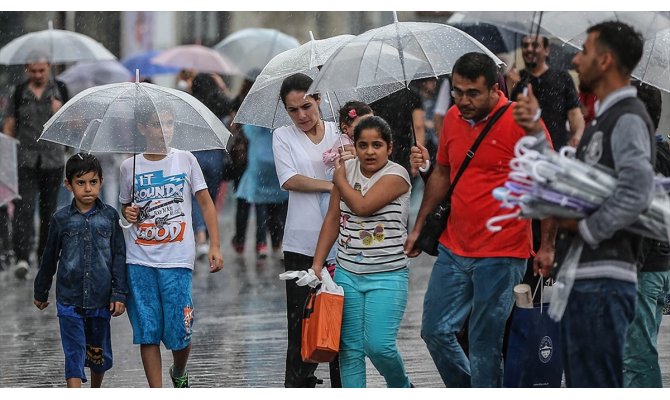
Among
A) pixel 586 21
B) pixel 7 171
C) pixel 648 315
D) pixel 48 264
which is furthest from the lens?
pixel 7 171

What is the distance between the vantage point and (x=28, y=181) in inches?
591

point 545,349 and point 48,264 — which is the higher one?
point 48,264

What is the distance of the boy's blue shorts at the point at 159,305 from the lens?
8312mm

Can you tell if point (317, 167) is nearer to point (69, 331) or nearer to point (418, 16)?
point (69, 331)

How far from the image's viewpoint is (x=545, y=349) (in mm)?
7727

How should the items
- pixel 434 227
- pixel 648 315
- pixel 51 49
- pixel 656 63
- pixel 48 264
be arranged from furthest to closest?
pixel 51 49
pixel 656 63
pixel 48 264
pixel 648 315
pixel 434 227

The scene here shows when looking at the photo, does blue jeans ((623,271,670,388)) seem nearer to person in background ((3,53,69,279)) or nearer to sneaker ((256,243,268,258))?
person in background ((3,53,69,279))

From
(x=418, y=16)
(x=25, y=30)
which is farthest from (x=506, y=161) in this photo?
(x=25, y=30)

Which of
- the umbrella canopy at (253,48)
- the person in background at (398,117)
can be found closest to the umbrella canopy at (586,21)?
the person in background at (398,117)

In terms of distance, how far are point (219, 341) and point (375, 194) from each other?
329cm

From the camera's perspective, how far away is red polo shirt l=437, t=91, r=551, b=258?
23.9ft

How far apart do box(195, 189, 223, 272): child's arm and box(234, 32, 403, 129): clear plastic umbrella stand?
0.73 m

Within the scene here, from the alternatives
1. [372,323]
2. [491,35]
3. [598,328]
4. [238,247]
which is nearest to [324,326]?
[372,323]

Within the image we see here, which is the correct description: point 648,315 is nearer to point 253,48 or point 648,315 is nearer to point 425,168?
point 425,168
